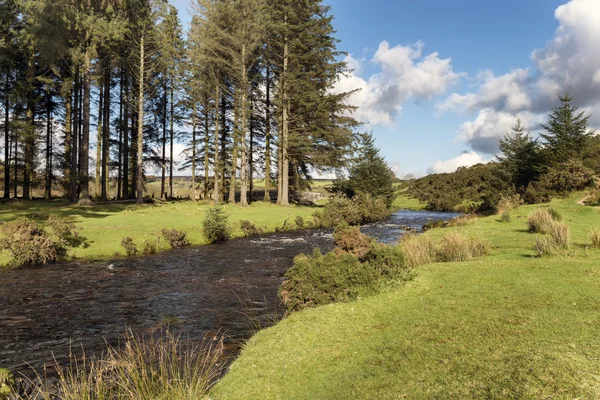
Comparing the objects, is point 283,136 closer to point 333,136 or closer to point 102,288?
point 333,136

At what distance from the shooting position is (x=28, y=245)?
16016 mm

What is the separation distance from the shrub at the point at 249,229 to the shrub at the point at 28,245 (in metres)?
11.6

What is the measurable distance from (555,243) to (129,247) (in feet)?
63.0

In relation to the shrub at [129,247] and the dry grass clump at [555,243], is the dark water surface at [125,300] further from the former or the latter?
the dry grass clump at [555,243]

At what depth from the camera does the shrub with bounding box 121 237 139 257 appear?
61.4ft

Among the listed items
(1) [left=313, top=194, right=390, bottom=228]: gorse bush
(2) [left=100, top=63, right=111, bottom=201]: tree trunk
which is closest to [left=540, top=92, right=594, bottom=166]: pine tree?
(1) [left=313, top=194, right=390, bottom=228]: gorse bush

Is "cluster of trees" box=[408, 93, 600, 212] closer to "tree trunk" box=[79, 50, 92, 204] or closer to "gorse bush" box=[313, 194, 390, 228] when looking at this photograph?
"gorse bush" box=[313, 194, 390, 228]

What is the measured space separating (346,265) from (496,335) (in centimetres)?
495

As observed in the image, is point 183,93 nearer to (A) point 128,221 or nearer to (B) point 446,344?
(A) point 128,221

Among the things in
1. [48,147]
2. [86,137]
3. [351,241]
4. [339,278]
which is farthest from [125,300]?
[48,147]

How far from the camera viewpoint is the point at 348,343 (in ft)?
22.4

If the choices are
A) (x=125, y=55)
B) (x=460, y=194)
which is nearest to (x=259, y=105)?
(x=125, y=55)

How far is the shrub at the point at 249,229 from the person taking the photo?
86.0 ft

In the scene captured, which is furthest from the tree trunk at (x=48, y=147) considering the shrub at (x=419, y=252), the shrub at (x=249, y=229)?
the shrub at (x=419, y=252)
